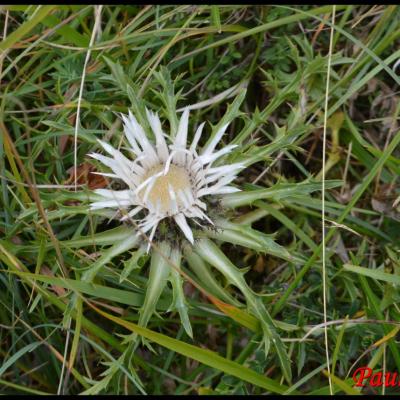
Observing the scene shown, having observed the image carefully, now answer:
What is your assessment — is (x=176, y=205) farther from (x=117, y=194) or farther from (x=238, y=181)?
(x=238, y=181)

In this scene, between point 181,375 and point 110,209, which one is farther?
point 181,375

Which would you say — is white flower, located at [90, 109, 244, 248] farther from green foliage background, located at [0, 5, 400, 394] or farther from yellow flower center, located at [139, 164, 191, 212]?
green foliage background, located at [0, 5, 400, 394]

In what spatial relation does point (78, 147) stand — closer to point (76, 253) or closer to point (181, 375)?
point (76, 253)

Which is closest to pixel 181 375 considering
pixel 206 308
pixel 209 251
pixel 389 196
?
pixel 206 308

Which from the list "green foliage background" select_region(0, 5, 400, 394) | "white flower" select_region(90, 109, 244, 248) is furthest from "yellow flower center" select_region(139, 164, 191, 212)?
"green foliage background" select_region(0, 5, 400, 394)

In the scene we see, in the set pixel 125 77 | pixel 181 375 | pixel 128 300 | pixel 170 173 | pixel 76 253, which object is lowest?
pixel 181 375

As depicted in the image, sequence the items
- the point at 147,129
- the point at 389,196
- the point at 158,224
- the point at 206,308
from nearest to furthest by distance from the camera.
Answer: the point at 158,224 < the point at 147,129 < the point at 206,308 < the point at 389,196

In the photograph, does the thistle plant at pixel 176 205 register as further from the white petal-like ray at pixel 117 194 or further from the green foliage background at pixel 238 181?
the green foliage background at pixel 238 181

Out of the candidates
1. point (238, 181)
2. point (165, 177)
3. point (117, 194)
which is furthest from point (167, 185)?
point (238, 181)

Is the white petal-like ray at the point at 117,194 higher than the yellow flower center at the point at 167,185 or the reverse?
the reverse

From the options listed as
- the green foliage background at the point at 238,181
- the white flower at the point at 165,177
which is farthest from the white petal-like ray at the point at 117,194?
the green foliage background at the point at 238,181
